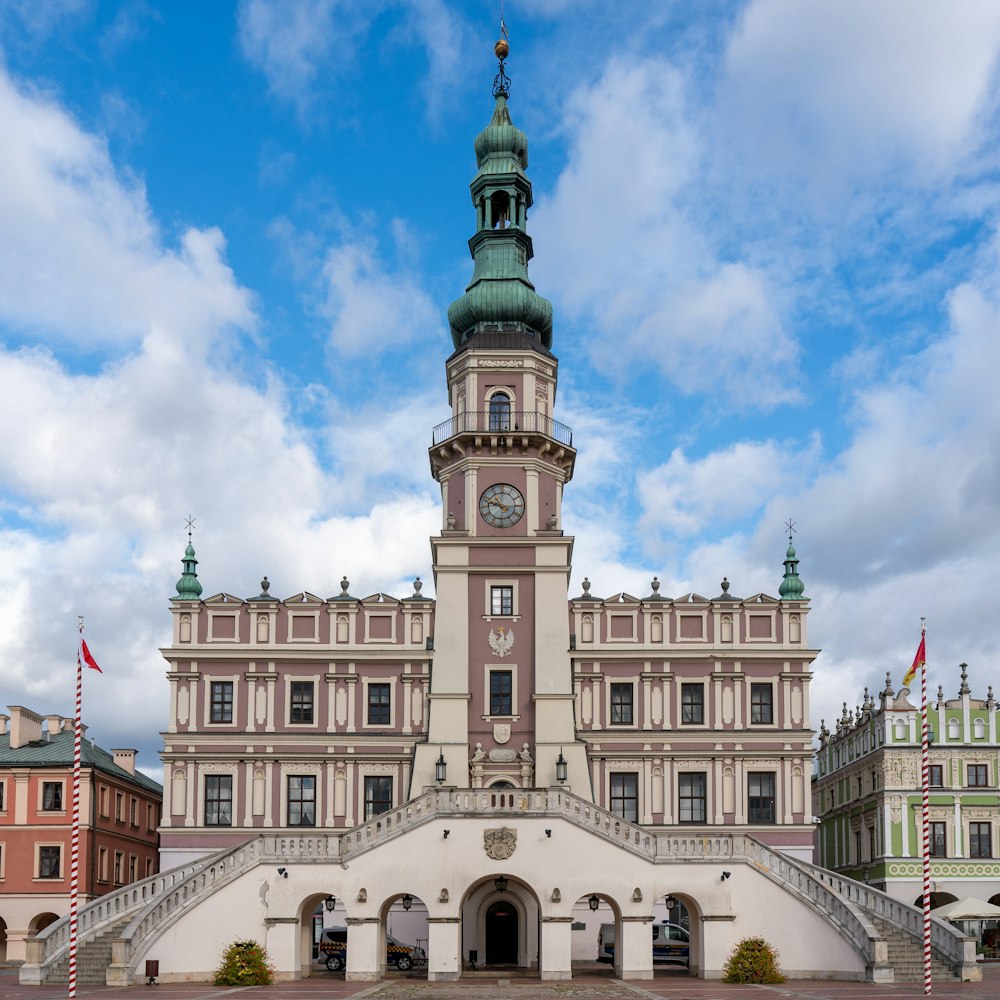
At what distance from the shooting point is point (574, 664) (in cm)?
6259

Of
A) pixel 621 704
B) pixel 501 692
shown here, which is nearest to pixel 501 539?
pixel 501 692

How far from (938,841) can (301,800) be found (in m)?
34.3

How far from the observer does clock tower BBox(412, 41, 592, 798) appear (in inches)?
2292

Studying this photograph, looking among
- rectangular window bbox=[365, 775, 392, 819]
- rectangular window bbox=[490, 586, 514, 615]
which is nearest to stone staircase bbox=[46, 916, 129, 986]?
rectangular window bbox=[365, 775, 392, 819]

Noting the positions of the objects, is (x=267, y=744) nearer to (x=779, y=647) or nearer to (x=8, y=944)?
(x=8, y=944)

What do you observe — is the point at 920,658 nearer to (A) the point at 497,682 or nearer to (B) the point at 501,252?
(A) the point at 497,682

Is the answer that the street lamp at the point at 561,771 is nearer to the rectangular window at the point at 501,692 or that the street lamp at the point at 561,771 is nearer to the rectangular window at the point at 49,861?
A: the rectangular window at the point at 501,692

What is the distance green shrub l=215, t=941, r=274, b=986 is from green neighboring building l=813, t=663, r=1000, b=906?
129 ft

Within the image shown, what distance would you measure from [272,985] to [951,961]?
2145 cm

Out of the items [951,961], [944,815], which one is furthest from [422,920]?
[944,815]

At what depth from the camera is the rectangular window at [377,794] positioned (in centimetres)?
6128

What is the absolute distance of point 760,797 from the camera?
61.1m

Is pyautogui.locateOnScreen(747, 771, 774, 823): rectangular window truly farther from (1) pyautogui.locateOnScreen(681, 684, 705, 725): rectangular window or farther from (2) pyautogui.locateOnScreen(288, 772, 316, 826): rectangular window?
(2) pyautogui.locateOnScreen(288, 772, 316, 826): rectangular window

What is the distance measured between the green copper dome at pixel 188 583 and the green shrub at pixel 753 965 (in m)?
29.5
